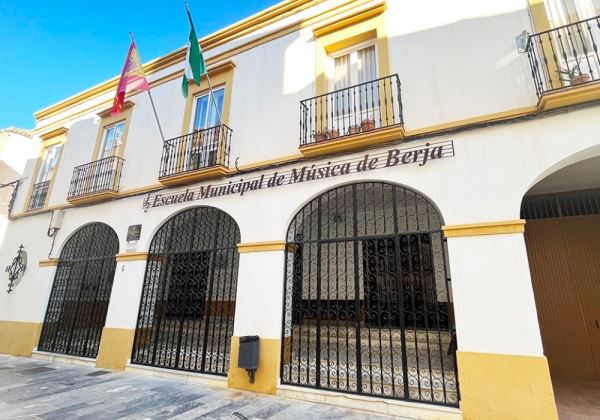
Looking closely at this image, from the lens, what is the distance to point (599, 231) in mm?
5867

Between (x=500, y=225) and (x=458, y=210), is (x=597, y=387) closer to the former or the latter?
(x=500, y=225)

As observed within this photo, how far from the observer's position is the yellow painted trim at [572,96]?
383 centimetres

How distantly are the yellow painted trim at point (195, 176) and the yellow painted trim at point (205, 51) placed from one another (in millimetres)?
3128

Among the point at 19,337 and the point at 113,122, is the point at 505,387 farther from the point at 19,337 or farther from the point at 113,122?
the point at 19,337

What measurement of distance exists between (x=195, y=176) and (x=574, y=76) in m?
6.46

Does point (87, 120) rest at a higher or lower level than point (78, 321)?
higher

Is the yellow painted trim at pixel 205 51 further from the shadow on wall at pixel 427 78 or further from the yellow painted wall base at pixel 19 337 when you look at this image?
the yellow painted wall base at pixel 19 337

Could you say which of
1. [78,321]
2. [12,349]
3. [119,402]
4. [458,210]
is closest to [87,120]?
[78,321]

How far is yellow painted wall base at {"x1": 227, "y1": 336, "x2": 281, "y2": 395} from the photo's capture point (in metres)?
4.90

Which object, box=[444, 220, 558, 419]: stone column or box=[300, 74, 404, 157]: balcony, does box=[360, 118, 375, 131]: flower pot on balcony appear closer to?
box=[300, 74, 404, 157]: balcony

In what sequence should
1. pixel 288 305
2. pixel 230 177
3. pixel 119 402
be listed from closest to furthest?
pixel 119 402 < pixel 288 305 < pixel 230 177

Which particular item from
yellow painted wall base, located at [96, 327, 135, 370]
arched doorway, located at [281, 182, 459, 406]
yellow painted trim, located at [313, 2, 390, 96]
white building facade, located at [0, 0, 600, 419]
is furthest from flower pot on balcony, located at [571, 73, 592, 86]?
yellow painted wall base, located at [96, 327, 135, 370]

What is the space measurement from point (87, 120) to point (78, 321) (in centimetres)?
594

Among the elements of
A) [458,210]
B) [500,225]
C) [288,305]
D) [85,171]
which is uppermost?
[85,171]
